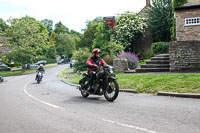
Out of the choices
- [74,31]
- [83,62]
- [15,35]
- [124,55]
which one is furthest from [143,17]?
[74,31]

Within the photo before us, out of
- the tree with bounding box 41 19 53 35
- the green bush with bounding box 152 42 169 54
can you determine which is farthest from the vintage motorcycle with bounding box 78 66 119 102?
the tree with bounding box 41 19 53 35

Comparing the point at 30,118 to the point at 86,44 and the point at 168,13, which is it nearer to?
the point at 168,13

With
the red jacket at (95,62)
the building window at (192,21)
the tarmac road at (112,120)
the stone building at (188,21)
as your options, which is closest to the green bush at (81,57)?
the stone building at (188,21)

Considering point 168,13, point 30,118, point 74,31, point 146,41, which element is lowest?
point 30,118

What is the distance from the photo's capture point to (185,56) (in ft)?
44.4

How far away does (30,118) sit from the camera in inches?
233

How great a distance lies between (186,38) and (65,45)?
230ft

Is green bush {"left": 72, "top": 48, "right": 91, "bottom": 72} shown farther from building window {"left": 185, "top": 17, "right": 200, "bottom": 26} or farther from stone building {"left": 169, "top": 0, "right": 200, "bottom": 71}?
building window {"left": 185, "top": 17, "right": 200, "bottom": 26}

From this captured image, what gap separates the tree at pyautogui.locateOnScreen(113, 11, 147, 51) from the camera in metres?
31.6

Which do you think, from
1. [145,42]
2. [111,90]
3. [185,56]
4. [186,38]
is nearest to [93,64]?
[111,90]

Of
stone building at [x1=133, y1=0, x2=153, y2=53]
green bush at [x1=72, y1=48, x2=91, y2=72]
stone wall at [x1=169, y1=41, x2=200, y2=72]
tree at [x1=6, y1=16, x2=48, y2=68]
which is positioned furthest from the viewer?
tree at [x1=6, y1=16, x2=48, y2=68]

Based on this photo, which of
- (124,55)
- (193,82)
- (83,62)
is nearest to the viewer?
(193,82)

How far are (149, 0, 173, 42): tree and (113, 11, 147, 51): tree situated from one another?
1.69 m

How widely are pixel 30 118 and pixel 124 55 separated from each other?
14586 millimetres
